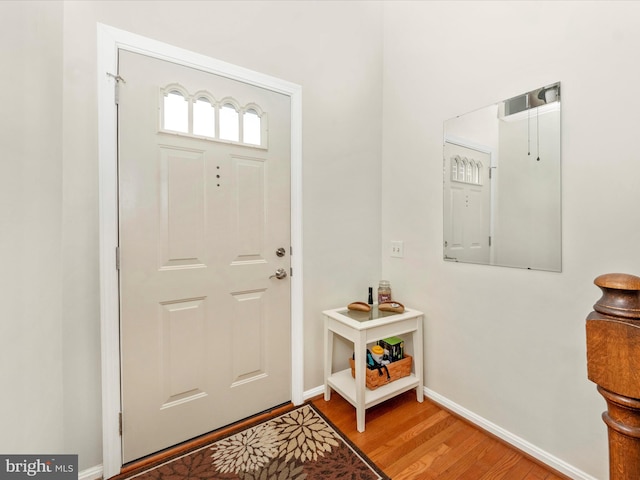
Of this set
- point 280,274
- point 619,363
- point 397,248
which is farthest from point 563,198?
point 280,274

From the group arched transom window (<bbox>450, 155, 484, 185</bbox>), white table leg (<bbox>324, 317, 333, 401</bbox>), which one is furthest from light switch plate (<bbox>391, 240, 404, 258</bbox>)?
white table leg (<bbox>324, 317, 333, 401</bbox>)

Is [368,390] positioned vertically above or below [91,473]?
above

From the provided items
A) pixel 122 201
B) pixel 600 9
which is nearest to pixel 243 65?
pixel 122 201

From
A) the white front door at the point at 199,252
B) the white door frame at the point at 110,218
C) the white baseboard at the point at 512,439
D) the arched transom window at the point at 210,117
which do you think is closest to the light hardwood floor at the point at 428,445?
the white baseboard at the point at 512,439

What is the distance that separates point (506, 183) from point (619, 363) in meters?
1.35

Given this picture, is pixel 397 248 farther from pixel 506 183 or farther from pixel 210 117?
pixel 210 117

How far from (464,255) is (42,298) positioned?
2036mm

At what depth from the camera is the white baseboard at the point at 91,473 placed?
133 centimetres

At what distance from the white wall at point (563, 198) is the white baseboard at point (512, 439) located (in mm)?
33

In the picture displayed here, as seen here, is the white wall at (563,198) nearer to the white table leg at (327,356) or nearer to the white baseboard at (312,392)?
the white table leg at (327,356)

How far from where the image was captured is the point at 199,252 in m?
1.57

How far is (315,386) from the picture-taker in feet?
6.53

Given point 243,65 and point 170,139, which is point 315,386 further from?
point 243,65

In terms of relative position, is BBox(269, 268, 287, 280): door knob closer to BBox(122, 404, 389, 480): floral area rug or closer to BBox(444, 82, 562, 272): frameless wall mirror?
BBox(122, 404, 389, 480): floral area rug
